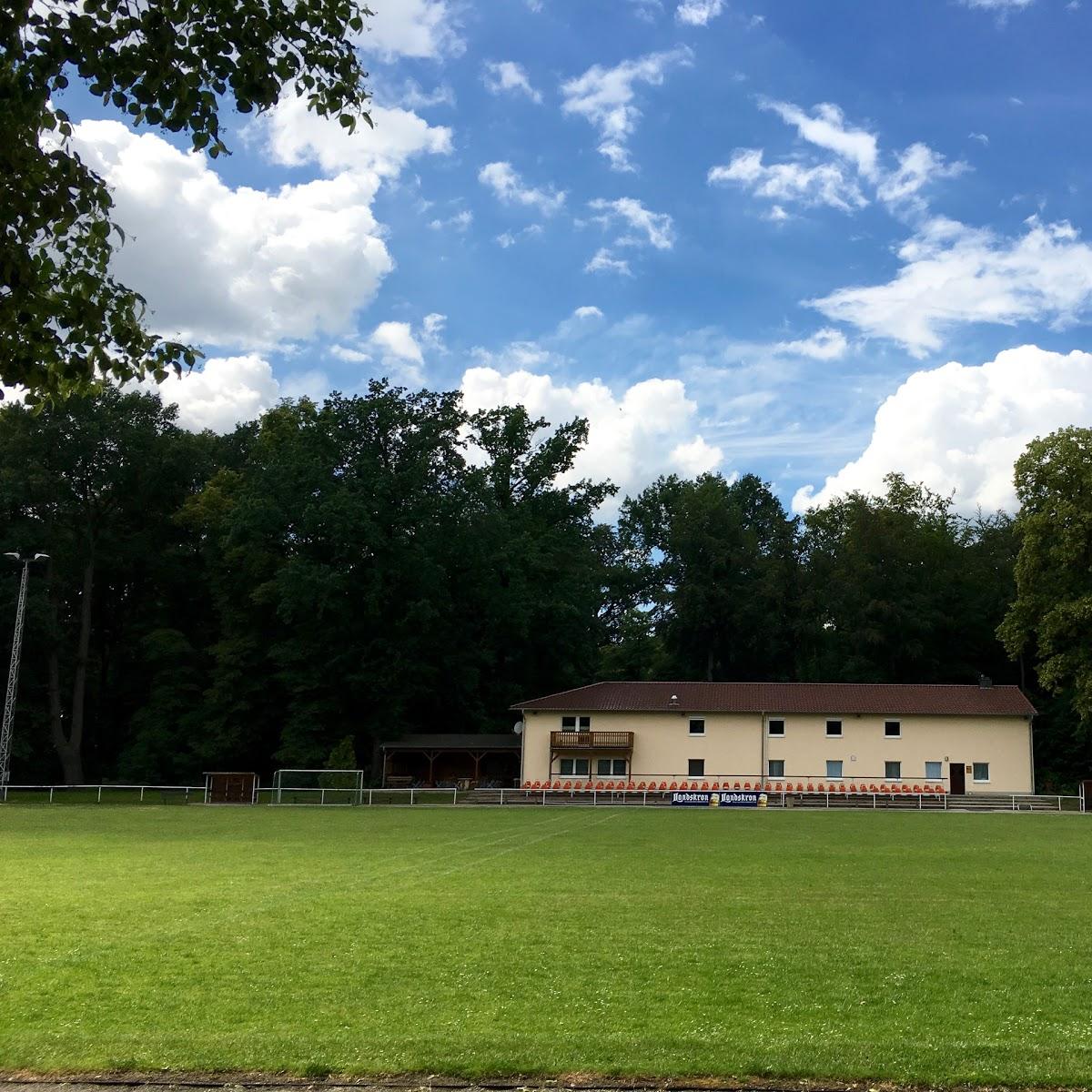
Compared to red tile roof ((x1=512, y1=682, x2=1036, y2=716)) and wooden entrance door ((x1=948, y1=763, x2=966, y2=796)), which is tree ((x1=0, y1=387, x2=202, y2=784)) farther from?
wooden entrance door ((x1=948, y1=763, x2=966, y2=796))

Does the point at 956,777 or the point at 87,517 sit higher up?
the point at 87,517

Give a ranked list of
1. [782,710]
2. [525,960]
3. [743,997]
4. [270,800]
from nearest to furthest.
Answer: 1. [743,997]
2. [525,960]
3. [270,800]
4. [782,710]

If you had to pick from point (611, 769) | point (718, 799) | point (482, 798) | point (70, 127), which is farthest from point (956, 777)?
point (70, 127)

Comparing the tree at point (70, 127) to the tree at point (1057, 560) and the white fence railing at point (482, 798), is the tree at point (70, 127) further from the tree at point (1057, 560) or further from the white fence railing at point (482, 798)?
the tree at point (1057, 560)

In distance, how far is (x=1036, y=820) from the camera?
36344 mm

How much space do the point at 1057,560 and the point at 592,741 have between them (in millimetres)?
22684

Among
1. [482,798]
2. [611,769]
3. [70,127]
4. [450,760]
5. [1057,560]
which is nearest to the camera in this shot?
[70,127]

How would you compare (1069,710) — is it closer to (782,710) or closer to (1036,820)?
(782,710)

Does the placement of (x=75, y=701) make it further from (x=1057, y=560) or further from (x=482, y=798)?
(x=1057, y=560)

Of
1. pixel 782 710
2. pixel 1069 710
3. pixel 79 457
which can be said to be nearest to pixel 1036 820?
pixel 782 710

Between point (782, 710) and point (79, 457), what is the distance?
3901 cm

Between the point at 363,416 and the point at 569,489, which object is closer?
the point at 363,416

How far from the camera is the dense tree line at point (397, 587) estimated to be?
181 ft

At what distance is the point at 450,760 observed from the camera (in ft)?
193
